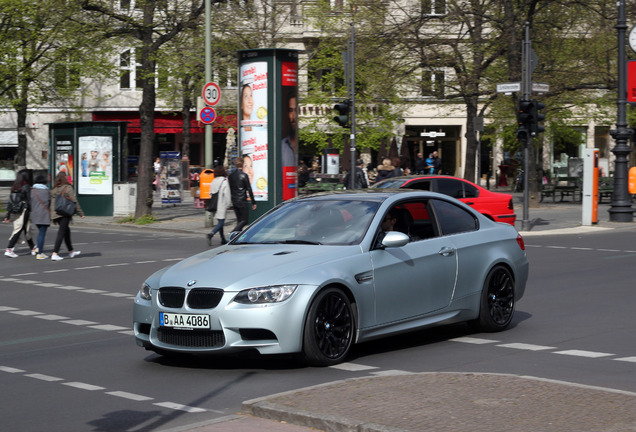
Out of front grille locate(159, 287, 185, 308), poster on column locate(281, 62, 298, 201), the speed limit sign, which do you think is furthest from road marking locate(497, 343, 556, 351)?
the speed limit sign

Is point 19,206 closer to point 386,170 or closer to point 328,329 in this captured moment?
point 386,170

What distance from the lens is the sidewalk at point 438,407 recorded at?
234 inches

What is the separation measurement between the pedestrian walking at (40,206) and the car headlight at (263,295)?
41.3ft

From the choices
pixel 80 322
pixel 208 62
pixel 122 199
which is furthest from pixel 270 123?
pixel 80 322

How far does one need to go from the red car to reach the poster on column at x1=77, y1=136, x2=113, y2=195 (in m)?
13.1

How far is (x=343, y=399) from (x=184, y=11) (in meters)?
23.9

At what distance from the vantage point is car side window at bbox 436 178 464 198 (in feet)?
72.4

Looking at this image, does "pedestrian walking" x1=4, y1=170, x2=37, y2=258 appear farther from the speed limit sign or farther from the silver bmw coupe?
the silver bmw coupe

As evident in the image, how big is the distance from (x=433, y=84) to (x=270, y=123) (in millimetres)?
11453

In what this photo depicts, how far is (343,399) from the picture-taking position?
6672mm

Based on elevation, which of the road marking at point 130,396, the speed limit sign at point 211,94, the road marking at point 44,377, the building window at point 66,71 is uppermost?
the building window at point 66,71

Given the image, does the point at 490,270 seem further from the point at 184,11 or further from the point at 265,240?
the point at 184,11

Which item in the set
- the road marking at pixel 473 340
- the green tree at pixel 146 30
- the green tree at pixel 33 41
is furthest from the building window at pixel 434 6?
the road marking at pixel 473 340

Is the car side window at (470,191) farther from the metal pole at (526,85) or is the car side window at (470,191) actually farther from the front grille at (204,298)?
the front grille at (204,298)
